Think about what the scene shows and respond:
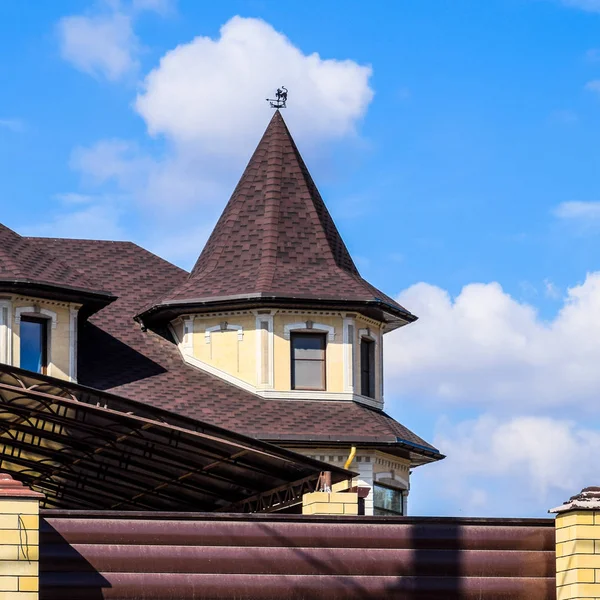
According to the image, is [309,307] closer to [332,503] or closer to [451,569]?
[332,503]

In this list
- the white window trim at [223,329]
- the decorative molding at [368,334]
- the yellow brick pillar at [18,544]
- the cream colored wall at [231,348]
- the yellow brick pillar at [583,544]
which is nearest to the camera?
the yellow brick pillar at [18,544]

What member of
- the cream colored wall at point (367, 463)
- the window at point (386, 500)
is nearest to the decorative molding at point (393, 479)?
the cream colored wall at point (367, 463)

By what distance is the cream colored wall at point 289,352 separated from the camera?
31719 mm

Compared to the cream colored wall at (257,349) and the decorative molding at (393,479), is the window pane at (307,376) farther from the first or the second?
the decorative molding at (393,479)

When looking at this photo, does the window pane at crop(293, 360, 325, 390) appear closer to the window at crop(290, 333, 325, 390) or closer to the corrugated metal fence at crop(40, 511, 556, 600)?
the window at crop(290, 333, 325, 390)

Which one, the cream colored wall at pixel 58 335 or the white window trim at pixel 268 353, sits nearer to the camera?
the cream colored wall at pixel 58 335

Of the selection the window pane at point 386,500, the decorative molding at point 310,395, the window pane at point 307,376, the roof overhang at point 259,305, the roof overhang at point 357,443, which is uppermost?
the roof overhang at point 259,305

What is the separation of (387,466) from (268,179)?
7.45m

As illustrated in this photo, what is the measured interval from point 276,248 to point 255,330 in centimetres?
217

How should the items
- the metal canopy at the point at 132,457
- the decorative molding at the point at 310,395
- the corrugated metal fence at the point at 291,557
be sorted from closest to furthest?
1. the corrugated metal fence at the point at 291,557
2. the metal canopy at the point at 132,457
3. the decorative molding at the point at 310,395

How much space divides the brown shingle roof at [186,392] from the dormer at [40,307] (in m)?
0.72

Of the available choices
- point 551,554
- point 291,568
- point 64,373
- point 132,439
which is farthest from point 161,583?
point 64,373

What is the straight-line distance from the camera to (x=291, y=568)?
18.0 meters

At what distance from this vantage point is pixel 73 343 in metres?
30.4
